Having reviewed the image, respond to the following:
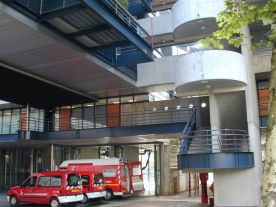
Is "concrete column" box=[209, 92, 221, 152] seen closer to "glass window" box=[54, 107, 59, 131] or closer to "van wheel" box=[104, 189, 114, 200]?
"van wheel" box=[104, 189, 114, 200]

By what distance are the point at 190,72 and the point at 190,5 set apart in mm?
3616

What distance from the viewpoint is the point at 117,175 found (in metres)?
23.2

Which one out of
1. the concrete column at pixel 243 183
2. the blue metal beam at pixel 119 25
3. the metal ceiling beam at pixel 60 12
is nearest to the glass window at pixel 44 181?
the metal ceiling beam at pixel 60 12

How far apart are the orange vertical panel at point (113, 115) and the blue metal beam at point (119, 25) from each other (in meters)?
6.94

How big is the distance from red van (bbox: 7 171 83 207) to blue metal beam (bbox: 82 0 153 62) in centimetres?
760

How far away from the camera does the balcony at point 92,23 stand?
16.2 meters

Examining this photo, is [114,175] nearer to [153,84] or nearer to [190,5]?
[153,84]

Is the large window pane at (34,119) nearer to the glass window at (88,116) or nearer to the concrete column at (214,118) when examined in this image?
the glass window at (88,116)

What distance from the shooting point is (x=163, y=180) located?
2672cm

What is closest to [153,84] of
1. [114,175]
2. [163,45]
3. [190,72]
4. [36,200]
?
[163,45]

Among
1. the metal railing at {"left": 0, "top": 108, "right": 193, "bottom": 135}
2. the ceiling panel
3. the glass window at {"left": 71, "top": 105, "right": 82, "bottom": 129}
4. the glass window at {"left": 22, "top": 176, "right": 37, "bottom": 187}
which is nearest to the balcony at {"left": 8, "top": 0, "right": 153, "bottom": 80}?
Answer: the ceiling panel

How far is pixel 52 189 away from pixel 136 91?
1051 centimetres

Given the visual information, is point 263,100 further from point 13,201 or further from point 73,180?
point 13,201

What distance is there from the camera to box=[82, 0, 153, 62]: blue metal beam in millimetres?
16406
